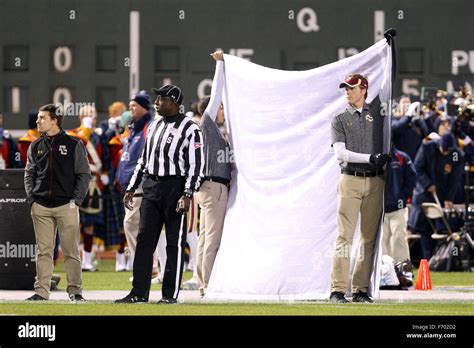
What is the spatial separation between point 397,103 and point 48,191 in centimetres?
901

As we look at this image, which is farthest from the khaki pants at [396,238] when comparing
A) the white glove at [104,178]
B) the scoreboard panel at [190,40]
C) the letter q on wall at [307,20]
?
the letter q on wall at [307,20]

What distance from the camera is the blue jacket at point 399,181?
1916cm

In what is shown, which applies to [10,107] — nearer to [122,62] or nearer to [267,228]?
[122,62]

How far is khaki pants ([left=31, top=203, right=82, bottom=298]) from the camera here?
14875 mm

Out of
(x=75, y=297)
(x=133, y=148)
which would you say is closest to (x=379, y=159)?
(x=75, y=297)

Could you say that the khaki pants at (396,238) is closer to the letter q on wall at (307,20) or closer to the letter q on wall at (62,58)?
the letter q on wall at (307,20)

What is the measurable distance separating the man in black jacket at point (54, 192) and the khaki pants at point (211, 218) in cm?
121

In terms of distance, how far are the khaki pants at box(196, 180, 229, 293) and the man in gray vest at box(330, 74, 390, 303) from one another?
1.35 m

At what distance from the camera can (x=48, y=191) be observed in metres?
14.8

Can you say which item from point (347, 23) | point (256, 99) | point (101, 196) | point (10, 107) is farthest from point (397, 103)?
point (256, 99)

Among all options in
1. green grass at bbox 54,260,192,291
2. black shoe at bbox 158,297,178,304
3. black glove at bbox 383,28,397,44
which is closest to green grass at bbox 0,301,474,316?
black shoe at bbox 158,297,178,304

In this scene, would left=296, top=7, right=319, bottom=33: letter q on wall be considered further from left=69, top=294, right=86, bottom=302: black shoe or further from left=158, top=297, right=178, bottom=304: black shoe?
left=158, top=297, right=178, bottom=304: black shoe

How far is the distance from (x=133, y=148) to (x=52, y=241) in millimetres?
2627

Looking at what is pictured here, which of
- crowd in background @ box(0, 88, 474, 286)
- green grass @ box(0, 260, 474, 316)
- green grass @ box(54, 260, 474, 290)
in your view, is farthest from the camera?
crowd in background @ box(0, 88, 474, 286)
